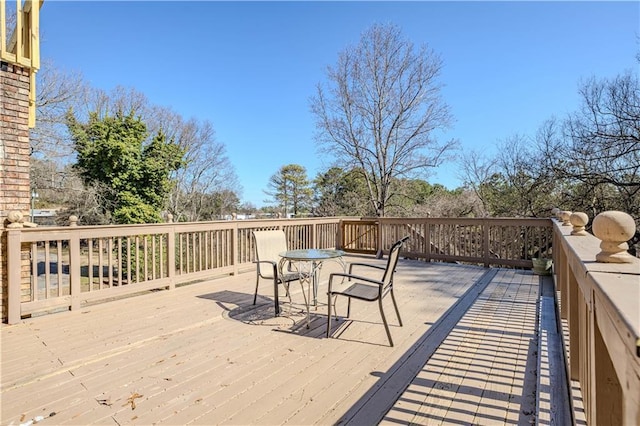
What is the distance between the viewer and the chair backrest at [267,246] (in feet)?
13.0

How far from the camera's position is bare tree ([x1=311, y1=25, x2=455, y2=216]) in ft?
37.0

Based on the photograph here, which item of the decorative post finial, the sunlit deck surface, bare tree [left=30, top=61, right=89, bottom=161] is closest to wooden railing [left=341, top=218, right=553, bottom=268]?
the sunlit deck surface

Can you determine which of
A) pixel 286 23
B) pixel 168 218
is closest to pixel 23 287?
pixel 168 218

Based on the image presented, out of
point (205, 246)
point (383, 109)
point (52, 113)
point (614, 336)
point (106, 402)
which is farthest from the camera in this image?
point (383, 109)

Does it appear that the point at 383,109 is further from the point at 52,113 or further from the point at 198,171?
Result: the point at 52,113

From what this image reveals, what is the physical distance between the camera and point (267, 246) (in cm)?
407

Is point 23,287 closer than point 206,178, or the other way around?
point 23,287

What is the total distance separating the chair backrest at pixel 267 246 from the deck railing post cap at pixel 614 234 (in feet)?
10.6

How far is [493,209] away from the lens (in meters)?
10.7

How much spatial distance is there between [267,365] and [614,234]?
227cm

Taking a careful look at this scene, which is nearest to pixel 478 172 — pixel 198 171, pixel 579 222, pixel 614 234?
pixel 579 222

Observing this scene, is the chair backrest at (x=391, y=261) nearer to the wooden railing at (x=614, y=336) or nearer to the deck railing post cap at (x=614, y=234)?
the wooden railing at (x=614, y=336)

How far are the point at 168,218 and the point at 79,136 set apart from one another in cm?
881

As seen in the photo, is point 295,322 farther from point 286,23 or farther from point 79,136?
point 79,136
